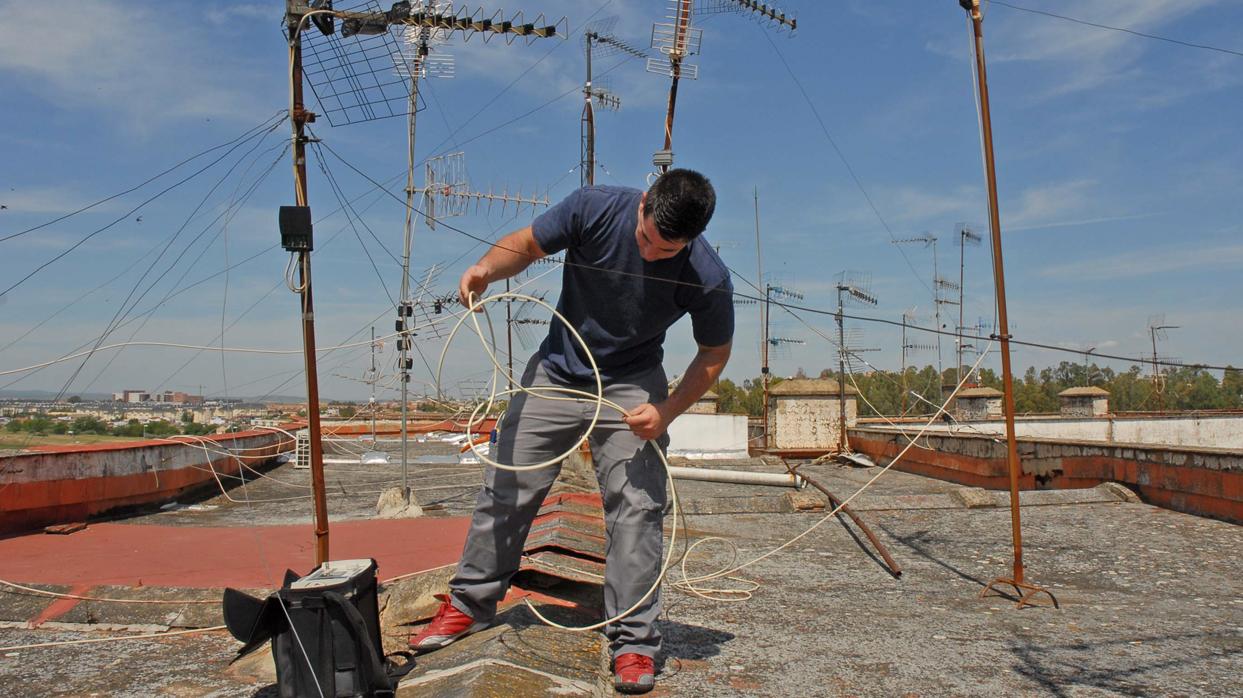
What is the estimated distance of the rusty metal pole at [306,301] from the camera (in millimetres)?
3373

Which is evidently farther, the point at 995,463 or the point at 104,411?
the point at 995,463

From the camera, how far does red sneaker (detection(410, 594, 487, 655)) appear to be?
2930mm

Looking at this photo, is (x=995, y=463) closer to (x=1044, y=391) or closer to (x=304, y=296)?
(x=304, y=296)

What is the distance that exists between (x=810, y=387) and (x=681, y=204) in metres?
14.9

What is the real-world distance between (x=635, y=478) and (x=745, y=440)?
14731 mm

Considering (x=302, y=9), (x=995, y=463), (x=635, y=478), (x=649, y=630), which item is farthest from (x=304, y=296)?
(x=995, y=463)

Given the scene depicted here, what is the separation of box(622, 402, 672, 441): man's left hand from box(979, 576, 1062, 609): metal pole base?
2.25m

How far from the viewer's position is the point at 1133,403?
58.0 m

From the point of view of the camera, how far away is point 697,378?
9.78ft

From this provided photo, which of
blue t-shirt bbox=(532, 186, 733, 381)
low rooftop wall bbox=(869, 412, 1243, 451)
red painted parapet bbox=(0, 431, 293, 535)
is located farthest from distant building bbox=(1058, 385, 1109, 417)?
blue t-shirt bbox=(532, 186, 733, 381)

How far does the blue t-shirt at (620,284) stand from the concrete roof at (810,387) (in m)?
14.4

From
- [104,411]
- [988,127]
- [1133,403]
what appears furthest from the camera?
[1133,403]

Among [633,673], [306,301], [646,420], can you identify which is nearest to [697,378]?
[646,420]

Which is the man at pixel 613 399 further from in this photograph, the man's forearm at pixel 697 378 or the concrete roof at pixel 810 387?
the concrete roof at pixel 810 387
